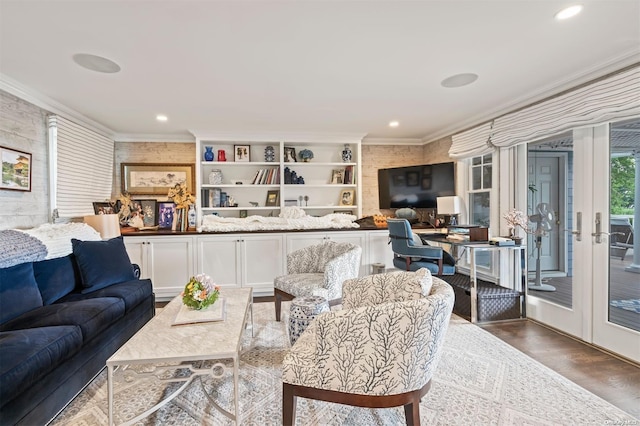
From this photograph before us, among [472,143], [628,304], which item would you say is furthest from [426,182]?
[628,304]

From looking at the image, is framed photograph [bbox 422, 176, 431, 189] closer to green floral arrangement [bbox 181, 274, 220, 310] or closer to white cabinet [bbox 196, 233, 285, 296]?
white cabinet [bbox 196, 233, 285, 296]

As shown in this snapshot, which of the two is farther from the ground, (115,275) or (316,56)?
(316,56)

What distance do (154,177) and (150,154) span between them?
1.17 feet

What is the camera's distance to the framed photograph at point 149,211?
428 cm

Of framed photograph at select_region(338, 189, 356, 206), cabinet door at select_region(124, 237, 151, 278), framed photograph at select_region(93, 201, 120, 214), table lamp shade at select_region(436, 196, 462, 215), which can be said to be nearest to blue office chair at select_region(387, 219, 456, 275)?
table lamp shade at select_region(436, 196, 462, 215)

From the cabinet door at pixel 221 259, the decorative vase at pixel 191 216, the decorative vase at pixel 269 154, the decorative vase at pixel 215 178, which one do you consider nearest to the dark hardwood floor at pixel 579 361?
the cabinet door at pixel 221 259

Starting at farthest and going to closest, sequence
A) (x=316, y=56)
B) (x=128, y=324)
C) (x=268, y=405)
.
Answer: (x=128, y=324) < (x=316, y=56) < (x=268, y=405)

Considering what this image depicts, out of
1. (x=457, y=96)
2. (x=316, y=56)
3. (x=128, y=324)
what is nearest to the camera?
(x=316, y=56)

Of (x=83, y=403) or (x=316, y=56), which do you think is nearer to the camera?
(x=83, y=403)

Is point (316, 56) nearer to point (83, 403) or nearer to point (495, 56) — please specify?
point (495, 56)

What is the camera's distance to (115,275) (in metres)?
2.87

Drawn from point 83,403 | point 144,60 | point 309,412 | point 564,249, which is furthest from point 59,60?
point 564,249

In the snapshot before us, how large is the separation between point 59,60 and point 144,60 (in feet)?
2.10

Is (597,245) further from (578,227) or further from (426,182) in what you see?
(426,182)
